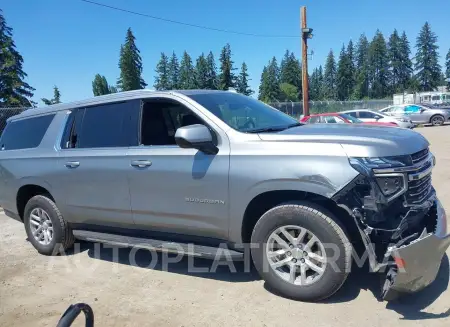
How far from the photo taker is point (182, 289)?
4.05 meters

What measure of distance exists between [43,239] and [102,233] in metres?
1.23

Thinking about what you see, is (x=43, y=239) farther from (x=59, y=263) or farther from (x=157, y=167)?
(x=157, y=167)

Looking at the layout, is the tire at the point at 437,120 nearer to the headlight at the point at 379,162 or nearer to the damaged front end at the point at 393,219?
the damaged front end at the point at 393,219

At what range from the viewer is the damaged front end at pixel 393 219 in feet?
9.93

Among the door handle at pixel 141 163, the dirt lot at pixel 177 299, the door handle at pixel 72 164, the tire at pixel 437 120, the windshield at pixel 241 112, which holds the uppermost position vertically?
the windshield at pixel 241 112

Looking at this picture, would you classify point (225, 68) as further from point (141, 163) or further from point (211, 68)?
point (141, 163)

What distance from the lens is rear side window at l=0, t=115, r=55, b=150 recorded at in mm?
5383

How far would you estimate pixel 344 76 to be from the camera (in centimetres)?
11200

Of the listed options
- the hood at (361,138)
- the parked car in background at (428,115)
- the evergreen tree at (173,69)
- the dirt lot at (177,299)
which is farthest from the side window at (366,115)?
the evergreen tree at (173,69)

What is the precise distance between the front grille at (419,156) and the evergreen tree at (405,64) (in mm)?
113740

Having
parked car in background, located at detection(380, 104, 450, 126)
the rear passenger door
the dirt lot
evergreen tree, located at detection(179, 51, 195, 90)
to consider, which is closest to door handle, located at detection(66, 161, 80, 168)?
the rear passenger door

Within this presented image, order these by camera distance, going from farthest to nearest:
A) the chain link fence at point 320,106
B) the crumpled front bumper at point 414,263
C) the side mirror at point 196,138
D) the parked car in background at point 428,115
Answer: the chain link fence at point 320,106
the parked car in background at point 428,115
the side mirror at point 196,138
the crumpled front bumper at point 414,263

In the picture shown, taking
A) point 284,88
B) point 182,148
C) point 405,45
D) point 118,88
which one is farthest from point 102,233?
point 405,45

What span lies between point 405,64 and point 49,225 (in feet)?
382
